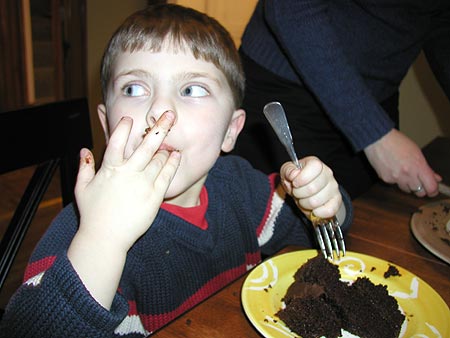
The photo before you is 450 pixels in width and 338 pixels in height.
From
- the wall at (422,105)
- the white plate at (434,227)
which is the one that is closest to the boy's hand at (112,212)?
the white plate at (434,227)

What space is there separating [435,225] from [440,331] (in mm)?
406

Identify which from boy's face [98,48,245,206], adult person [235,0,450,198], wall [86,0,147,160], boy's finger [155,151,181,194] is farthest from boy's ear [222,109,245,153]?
wall [86,0,147,160]

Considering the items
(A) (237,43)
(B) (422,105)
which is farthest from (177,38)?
(B) (422,105)

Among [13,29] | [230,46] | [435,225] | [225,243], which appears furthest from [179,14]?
[13,29]

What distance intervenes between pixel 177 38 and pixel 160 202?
0.41 metres

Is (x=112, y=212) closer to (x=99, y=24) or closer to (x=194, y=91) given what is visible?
(x=194, y=91)

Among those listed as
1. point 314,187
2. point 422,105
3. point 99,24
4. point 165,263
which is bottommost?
point 422,105

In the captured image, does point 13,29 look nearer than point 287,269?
No

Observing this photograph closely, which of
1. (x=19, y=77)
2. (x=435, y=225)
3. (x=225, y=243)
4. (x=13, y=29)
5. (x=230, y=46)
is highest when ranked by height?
(x=230, y=46)

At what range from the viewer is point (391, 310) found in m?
0.72

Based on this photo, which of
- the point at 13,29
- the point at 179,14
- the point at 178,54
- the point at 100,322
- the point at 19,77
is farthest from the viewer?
the point at 19,77

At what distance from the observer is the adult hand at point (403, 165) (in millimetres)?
1182

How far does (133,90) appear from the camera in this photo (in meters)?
0.89

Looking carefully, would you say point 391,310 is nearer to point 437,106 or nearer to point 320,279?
point 320,279
